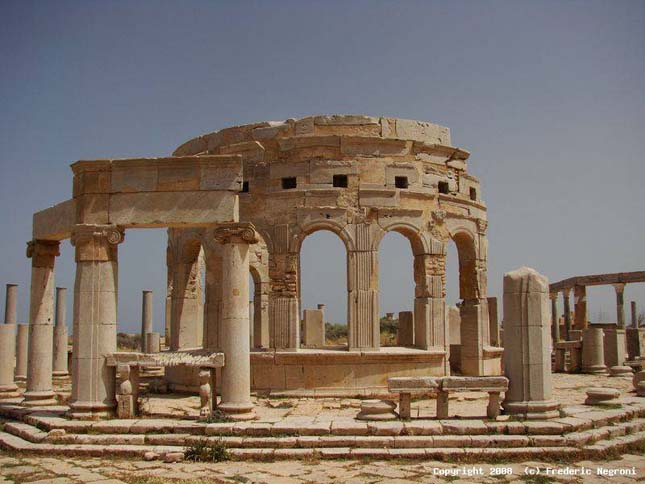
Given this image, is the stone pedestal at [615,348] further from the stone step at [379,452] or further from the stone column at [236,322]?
the stone column at [236,322]

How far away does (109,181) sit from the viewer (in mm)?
12617

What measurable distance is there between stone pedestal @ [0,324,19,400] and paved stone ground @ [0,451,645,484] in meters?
6.79

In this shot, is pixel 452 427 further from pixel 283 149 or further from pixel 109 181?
pixel 283 149

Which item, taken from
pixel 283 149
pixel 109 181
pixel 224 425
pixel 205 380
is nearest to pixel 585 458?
pixel 224 425

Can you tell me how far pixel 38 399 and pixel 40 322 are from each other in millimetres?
1560

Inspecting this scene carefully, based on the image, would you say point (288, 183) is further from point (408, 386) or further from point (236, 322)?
point (408, 386)

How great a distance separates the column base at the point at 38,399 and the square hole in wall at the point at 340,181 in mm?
8184

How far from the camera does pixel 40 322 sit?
47.1 feet

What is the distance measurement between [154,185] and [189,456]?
4.88 m

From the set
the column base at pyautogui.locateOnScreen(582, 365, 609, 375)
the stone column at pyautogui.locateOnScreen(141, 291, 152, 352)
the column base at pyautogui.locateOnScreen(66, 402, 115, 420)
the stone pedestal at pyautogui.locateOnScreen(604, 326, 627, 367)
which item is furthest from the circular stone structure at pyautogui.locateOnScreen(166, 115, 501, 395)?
the stone column at pyautogui.locateOnScreen(141, 291, 152, 352)

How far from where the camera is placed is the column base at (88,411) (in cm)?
1197

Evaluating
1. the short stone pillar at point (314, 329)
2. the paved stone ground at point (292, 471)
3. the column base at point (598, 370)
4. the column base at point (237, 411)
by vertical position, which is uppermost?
the short stone pillar at point (314, 329)

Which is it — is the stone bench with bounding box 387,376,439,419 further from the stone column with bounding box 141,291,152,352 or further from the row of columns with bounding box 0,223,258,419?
the stone column with bounding box 141,291,152,352

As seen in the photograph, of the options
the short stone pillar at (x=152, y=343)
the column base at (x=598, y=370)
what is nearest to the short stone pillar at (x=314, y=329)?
the short stone pillar at (x=152, y=343)
